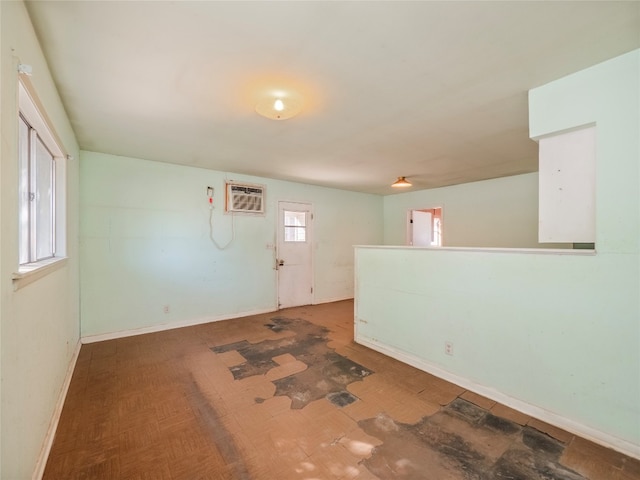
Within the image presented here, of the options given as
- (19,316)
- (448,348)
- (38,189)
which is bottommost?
(448,348)

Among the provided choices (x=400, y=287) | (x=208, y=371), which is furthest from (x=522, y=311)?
(x=208, y=371)

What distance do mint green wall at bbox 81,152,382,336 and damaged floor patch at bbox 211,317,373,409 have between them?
1.22m

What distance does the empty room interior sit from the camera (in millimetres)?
1466

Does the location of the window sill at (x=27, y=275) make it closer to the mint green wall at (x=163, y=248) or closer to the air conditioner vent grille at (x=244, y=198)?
the mint green wall at (x=163, y=248)

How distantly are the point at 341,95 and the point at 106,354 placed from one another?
3.69 meters

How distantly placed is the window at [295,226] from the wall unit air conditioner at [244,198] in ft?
2.00

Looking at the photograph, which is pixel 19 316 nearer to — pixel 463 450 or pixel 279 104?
pixel 279 104

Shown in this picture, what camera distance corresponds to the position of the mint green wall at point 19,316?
3.63 feet

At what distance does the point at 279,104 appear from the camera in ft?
7.15

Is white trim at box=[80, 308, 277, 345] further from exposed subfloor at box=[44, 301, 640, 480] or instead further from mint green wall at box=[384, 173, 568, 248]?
mint green wall at box=[384, 173, 568, 248]

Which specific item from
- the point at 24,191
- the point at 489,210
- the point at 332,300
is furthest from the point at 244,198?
the point at 489,210

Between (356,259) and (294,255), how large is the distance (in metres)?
2.08

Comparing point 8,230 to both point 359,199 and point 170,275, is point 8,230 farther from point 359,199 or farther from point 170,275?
point 359,199

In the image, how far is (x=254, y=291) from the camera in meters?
4.98
